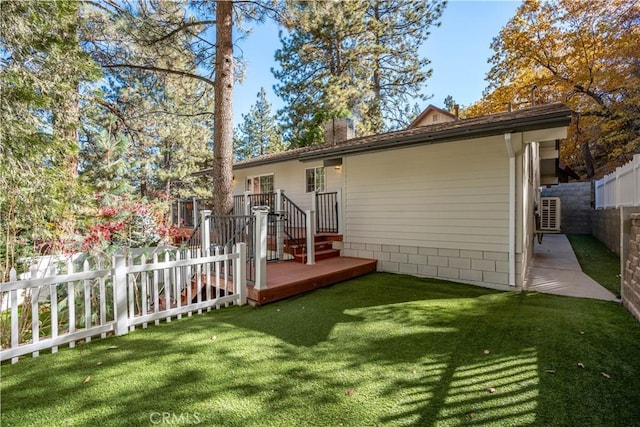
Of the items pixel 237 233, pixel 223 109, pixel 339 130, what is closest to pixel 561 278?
pixel 237 233

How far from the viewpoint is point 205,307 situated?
4.57 m

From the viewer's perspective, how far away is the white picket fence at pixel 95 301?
310 cm

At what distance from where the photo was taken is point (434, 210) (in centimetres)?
663

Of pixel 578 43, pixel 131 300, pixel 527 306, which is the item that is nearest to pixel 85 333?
pixel 131 300

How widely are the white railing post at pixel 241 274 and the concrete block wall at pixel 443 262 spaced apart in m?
3.67

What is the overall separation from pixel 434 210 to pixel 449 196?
43 centimetres

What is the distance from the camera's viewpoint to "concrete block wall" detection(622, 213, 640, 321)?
403cm

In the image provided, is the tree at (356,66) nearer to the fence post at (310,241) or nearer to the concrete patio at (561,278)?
the fence post at (310,241)

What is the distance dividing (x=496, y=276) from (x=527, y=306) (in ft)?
4.03

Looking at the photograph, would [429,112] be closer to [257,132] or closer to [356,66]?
[356,66]

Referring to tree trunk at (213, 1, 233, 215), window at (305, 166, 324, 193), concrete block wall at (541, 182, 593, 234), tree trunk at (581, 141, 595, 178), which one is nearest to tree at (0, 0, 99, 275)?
Answer: tree trunk at (213, 1, 233, 215)

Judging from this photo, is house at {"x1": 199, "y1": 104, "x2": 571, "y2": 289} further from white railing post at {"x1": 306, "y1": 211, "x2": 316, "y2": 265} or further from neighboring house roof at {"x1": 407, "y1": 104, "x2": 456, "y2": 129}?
neighboring house roof at {"x1": 407, "y1": 104, "x2": 456, "y2": 129}

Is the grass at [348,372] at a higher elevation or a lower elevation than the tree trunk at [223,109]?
lower

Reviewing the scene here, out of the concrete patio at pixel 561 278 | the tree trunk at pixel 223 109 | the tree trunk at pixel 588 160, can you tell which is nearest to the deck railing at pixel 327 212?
the tree trunk at pixel 223 109
